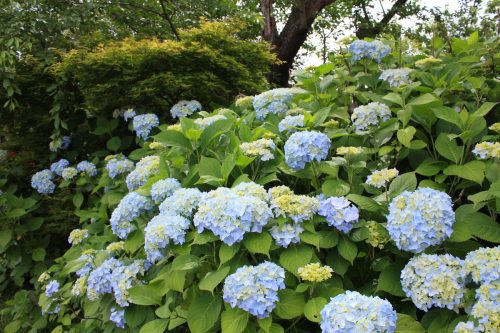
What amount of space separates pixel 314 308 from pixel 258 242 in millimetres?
295

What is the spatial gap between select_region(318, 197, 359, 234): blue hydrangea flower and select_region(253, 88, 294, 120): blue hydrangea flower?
1.03 meters

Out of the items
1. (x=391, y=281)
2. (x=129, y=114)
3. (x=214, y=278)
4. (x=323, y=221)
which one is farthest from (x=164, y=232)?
(x=129, y=114)

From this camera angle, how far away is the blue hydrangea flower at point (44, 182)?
3816 millimetres

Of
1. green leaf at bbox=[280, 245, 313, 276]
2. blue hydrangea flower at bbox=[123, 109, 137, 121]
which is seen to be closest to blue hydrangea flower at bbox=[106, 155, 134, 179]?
blue hydrangea flower at bbox=[123, 109, 137, 121]

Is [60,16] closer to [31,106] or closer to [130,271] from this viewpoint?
[31,106]

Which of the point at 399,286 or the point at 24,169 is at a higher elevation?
the point at 399,286

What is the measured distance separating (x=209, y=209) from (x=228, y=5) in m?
4.17

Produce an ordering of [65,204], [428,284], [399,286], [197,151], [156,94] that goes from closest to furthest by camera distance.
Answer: [428,284] → [399,286] → [197,151] → [156,94] → [65,204]

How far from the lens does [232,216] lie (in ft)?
5.16

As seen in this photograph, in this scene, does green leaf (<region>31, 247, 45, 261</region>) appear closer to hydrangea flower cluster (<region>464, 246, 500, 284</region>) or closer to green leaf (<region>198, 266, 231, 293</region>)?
green leaf (<region>198, 266, 231, 293</region>)

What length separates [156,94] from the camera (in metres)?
3.74

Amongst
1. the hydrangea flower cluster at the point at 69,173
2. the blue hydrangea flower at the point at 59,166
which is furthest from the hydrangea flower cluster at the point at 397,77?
the blue hydrangea flower at the point at 59,166

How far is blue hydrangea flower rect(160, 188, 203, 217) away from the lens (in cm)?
183

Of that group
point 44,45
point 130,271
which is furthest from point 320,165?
point 44,45
